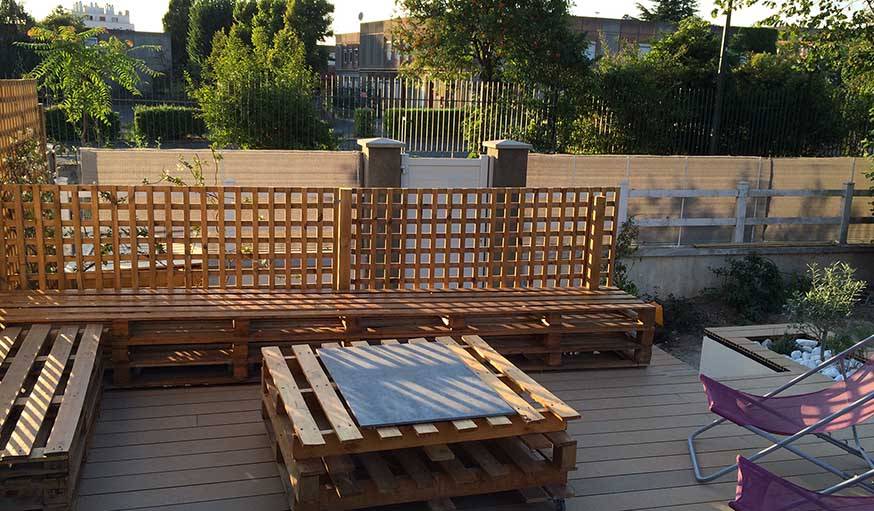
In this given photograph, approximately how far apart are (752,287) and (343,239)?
19.3 feet

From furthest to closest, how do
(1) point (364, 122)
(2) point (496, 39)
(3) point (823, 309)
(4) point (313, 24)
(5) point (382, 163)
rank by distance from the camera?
(4) point (313, 24) < (2) point (496, 39) < (1) point (364, 122) < (5) point (382, 163) < (3) point (823, 309)

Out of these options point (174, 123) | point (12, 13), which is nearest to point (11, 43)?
point (12, 13)

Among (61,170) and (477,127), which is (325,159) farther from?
(477,127)

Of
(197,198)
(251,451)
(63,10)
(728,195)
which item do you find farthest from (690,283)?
(63,10)

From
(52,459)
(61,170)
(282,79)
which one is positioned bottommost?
(52,459)

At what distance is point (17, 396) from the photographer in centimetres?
391

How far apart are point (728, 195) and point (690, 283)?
3.99 feet

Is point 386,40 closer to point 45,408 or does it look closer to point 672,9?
point 672,9

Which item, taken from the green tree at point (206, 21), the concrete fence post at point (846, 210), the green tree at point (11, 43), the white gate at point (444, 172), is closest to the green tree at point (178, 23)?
the green tree at point (206, 21)

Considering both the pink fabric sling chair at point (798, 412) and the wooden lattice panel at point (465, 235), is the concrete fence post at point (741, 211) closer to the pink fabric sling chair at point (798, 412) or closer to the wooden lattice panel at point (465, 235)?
the wooden lattice panel at point (465, 235)

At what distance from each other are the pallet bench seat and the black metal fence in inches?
235

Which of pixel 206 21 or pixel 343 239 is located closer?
pixel 343 239

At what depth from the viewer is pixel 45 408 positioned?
3.75 m

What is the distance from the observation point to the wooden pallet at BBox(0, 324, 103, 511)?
3.32 m
